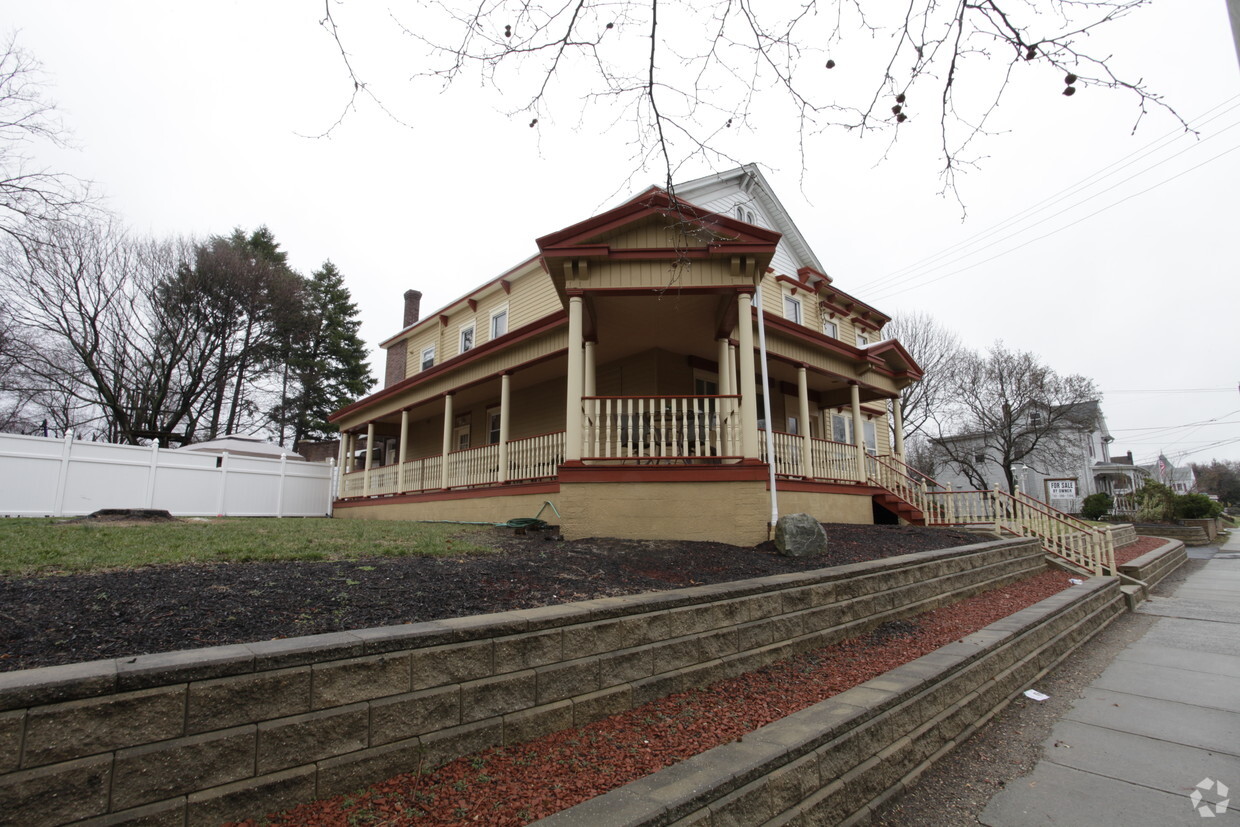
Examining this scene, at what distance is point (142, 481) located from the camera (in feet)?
42.5

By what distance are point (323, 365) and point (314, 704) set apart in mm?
35220

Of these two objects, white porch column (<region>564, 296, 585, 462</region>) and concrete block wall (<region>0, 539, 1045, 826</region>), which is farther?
white porch column (<region>564, 296, 585, 462</region>)

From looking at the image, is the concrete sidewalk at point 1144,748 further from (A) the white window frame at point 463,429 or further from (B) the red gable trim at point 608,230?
(A) the white window frame at point 463,429

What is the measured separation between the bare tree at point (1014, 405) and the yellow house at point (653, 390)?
460 inches

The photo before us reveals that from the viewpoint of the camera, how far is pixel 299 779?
84.0 inches

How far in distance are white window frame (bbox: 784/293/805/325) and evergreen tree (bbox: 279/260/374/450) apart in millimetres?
25114

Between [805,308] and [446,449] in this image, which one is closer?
[446,449]

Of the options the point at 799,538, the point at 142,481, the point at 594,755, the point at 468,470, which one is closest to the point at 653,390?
the point at 468,470

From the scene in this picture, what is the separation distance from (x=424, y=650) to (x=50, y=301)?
86.6 feet

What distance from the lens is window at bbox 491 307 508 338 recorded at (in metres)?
15.9

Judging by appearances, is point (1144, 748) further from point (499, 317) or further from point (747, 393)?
point (499, 317)

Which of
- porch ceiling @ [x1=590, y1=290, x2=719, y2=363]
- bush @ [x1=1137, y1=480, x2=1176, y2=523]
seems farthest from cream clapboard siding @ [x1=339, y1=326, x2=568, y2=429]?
bush @ [x1=1137, y1=480, x2=1176, y2=523]

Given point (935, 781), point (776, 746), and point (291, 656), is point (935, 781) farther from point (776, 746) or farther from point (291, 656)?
point (291, 656)

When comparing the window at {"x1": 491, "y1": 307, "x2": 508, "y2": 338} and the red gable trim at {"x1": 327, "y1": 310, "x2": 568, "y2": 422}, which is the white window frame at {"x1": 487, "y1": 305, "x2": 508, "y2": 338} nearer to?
the window at {"x1": 491, "y1": 307, "x2": 508, "y2": 338}
